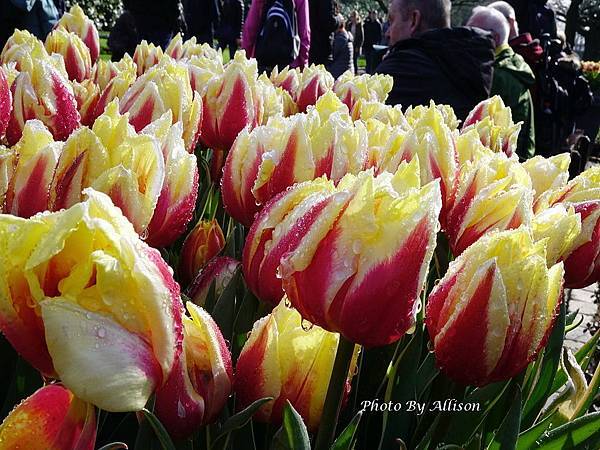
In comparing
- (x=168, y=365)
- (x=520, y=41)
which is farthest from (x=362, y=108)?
(x=520, y=41)

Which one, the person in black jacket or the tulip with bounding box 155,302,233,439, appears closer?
the tulip with bounding box 155,302,233,439

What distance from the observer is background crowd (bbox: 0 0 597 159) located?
4.06 meters

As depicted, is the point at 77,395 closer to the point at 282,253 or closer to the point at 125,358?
the point at 125,358

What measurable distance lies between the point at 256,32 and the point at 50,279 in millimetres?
4876

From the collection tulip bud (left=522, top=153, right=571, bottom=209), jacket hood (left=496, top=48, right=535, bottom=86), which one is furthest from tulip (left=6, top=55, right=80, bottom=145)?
jacket hood (left=496, top=48, right=535, bottom=86)

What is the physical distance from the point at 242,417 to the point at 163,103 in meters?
0.61

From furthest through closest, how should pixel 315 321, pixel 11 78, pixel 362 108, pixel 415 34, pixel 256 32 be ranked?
pixel 256 32
pixel 415 34
pixel 362 108
pixel 11 78
pixel 315 321

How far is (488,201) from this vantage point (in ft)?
2.90

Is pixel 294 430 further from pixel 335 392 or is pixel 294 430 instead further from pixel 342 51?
pixel 342 51

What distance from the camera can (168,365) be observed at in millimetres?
555

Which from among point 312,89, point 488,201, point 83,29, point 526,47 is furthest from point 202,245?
point 526,47

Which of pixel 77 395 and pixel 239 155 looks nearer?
pixel 77 395

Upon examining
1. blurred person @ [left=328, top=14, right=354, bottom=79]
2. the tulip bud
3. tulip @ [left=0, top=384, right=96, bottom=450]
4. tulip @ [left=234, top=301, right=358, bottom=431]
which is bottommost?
blurred person @ [left=328, top=14, right=354, bottom=79]

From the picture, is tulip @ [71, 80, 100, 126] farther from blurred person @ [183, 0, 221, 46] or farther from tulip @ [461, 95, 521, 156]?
blurred person @ [183, 0, 221, 46]
